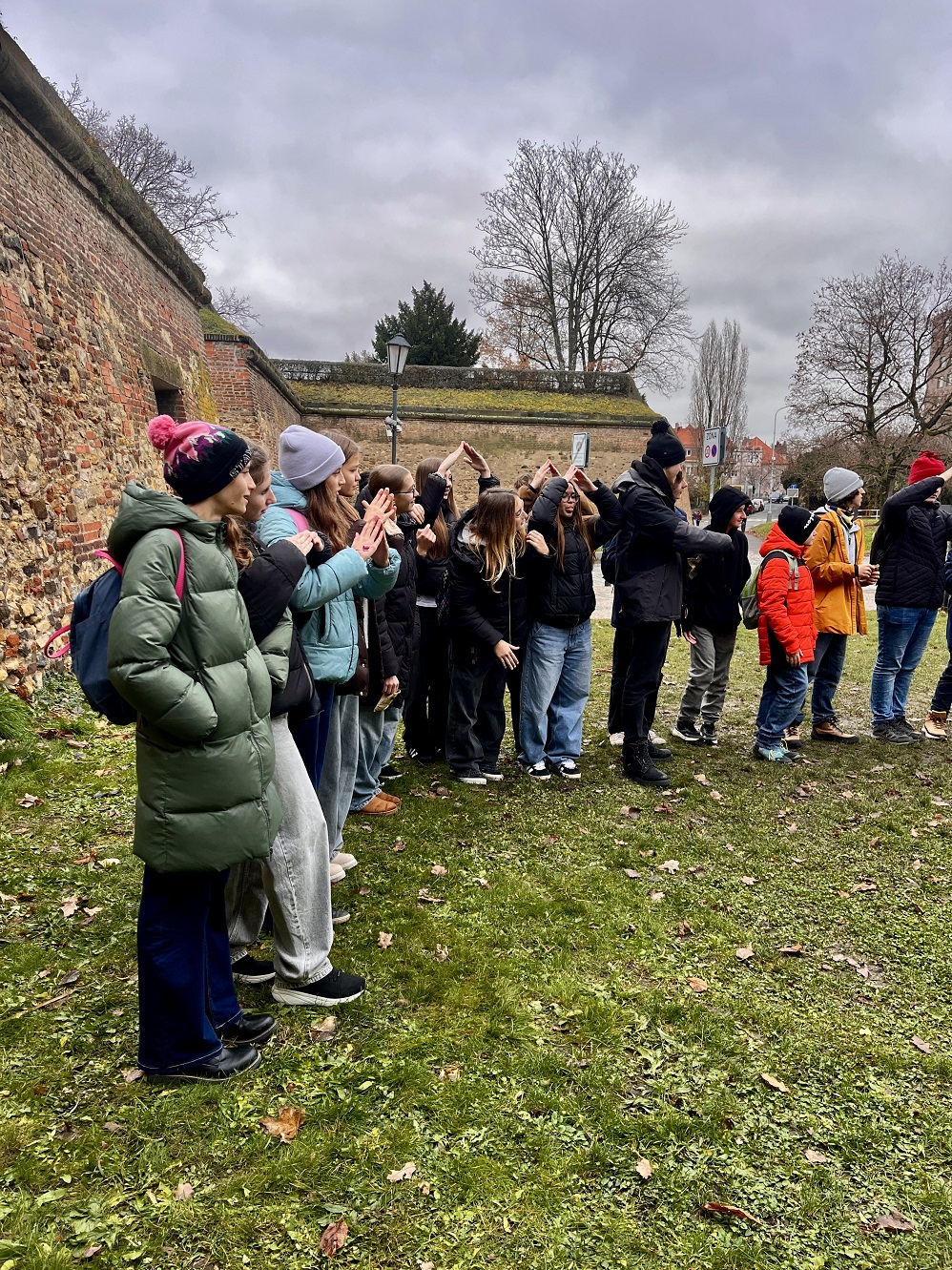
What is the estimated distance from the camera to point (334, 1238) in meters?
1.96

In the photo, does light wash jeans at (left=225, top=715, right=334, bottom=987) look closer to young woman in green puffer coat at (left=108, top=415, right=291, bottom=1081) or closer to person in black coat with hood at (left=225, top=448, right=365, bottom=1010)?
person in black coat with hood at (left=225, top=448, right=365, bottom=1010)

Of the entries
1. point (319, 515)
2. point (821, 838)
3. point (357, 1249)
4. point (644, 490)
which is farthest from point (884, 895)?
point (319, 515)

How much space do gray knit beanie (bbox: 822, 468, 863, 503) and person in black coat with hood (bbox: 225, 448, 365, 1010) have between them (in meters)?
4.84

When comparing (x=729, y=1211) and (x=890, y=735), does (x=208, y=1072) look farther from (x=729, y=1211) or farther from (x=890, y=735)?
(x=890, y=735)

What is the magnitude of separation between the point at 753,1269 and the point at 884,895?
8.17ft

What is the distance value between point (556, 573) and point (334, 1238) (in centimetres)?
396

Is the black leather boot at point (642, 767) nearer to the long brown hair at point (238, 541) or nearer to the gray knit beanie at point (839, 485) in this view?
the gray knit beanie at point (839, 485)

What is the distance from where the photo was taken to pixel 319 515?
314 centimetres

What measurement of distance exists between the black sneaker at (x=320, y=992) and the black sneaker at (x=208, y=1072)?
347mm

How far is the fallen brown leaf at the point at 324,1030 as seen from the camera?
2678mm

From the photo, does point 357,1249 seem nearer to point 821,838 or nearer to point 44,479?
point 821,838

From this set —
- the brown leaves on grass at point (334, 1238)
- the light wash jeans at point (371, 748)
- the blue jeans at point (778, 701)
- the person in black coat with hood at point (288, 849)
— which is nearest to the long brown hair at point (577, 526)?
the light wash jeans at point (371, 748)

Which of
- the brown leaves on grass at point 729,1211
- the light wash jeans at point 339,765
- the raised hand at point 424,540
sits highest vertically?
the raised hand at point 424,540

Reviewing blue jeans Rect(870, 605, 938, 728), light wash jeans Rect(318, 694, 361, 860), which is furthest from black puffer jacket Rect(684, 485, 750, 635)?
light wash jeans Rect(318, 694, 361, 860)
